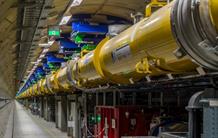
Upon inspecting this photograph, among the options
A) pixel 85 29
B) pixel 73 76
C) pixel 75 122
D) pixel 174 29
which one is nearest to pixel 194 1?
pixel 174 29

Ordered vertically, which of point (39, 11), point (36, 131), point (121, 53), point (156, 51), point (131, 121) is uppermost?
point (39, 11)

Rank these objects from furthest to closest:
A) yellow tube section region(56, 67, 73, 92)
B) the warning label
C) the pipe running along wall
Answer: yellow tube section region(56, 67, 73, 92)
the warning label
the pipe running along wall

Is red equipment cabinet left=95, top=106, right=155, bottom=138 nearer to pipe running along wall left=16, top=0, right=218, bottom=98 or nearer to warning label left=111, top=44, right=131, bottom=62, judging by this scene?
pipe running along wall left=16, top=0, right=218, bottom=98

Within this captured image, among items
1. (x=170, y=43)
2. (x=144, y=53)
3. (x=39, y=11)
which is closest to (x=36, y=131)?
(x=39, y=11)

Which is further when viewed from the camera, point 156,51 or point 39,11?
point 39,11

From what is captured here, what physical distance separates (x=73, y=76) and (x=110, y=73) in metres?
3.80

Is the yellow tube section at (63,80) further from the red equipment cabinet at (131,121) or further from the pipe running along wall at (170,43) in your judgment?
the pipe running along wall at (170,43)

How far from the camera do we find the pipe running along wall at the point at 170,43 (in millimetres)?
3408

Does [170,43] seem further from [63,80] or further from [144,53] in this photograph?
[63,80]

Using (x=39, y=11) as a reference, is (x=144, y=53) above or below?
below

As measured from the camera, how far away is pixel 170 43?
4.06m

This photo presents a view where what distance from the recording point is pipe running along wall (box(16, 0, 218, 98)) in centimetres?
341

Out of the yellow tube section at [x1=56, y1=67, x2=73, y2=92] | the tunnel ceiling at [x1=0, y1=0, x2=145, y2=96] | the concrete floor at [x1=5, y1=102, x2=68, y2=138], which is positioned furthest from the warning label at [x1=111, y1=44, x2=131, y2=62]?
the concrete floor at [x1=5, y1=102, x2=68, y2=138]

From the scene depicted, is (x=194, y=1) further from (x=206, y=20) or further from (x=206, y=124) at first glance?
(x=206, y=124)
